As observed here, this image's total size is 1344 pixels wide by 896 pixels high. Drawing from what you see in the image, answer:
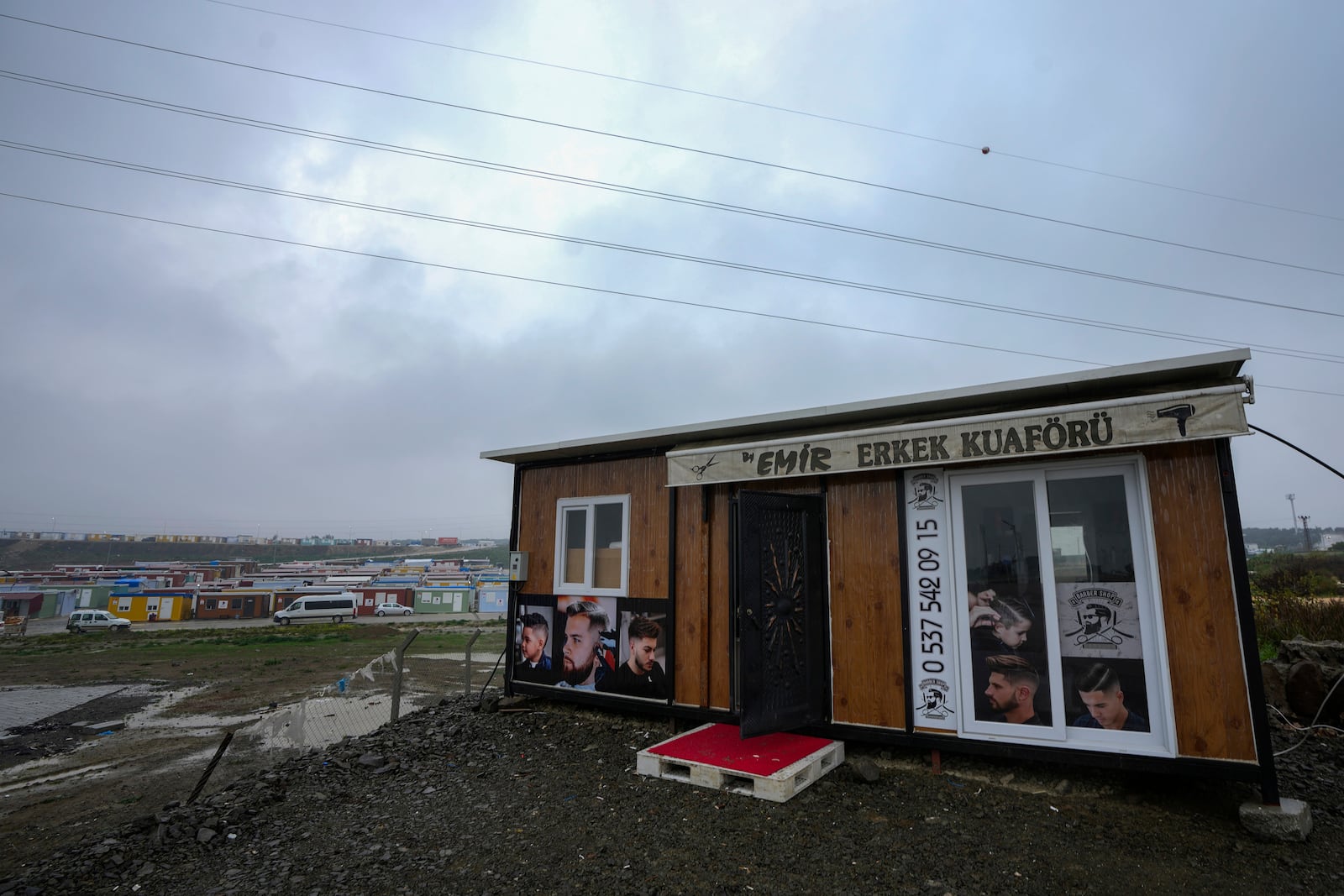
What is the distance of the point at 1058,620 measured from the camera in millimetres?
4906

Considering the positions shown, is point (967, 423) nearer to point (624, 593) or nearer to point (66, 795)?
point (624, 593)

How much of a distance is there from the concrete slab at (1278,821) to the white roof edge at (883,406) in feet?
9.46

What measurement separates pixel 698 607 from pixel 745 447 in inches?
70.6

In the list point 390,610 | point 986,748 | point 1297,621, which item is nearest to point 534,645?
point 986,748

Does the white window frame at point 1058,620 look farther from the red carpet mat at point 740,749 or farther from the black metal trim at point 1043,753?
the red carpet mat at point 740,749

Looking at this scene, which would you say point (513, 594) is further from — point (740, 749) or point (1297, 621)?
point (1297, 621)

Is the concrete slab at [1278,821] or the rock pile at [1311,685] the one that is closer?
the concrete slab at [1278,821]


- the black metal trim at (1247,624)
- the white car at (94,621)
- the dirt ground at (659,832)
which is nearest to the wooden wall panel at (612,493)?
the dirt ground at (659,832)

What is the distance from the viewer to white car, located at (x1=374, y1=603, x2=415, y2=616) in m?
61.0

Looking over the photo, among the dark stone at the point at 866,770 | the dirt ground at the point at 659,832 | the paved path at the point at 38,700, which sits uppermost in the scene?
the dark stone at the point at 866,770

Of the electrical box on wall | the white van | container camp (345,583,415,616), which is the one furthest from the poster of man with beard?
container camp (345,583,415,616)

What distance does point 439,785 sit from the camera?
5625mm

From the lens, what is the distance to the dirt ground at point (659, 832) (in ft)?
12.2

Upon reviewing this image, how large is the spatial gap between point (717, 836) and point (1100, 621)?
10.7ft
